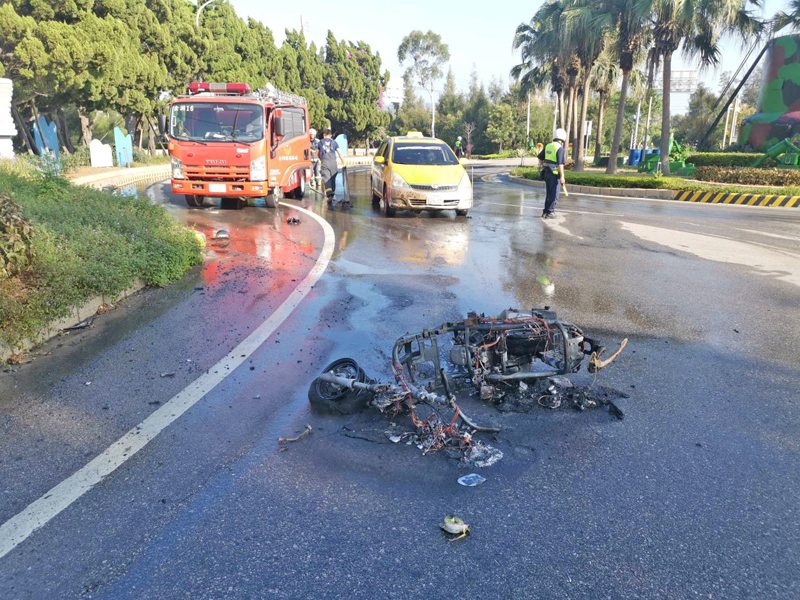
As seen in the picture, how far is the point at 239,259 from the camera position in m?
8.79

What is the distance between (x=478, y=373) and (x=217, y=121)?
11748 millimetres

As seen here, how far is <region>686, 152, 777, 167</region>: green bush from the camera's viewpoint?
25391 millimetres

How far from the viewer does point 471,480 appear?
3.22 meters

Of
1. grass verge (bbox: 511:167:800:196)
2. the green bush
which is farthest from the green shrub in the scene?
the green bush

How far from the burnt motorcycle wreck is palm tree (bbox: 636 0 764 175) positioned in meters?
21.5

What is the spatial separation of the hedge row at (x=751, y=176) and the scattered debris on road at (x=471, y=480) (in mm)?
22782

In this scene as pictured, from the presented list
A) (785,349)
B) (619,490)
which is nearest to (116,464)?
(619,490)

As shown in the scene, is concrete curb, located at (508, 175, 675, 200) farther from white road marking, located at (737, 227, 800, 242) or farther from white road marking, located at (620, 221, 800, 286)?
white road marking, located at (620, 221, 800, 286)

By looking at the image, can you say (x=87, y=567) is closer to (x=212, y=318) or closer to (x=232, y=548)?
(x=232, y=548)

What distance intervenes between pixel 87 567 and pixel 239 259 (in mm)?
6531

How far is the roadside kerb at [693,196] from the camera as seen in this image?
→ 59.6ft

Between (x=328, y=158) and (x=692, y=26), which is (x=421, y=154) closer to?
(x=328, y=158)

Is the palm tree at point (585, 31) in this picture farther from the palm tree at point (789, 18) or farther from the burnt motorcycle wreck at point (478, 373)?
the burnt motorcycle wreck at point (478, 373)

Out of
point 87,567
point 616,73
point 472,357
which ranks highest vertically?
point 616,73
